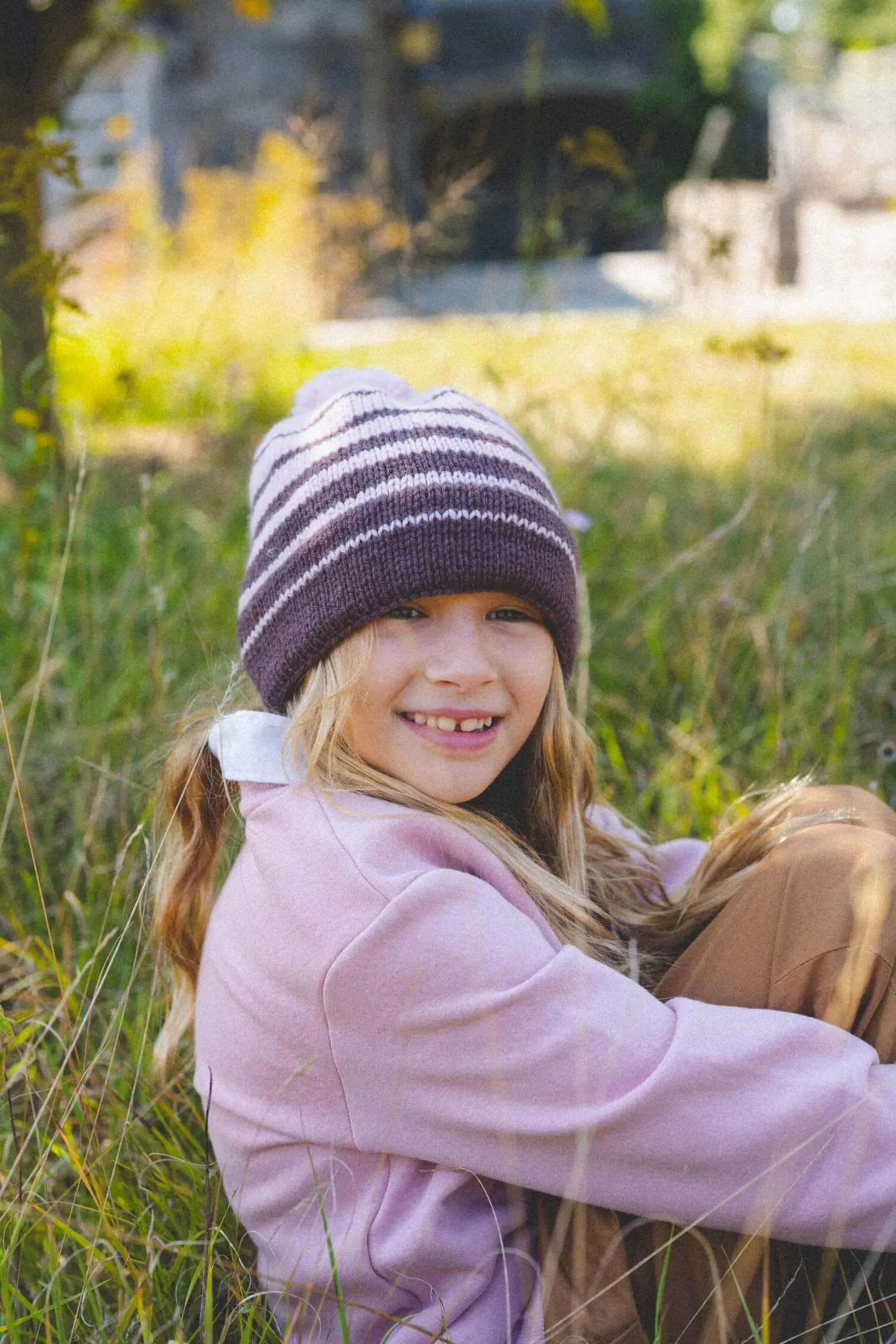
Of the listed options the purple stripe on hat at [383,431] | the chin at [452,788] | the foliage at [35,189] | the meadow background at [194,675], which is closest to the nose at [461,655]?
the chin at [452,788]

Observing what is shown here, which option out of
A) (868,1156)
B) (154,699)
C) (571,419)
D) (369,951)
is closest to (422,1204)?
(369,951)

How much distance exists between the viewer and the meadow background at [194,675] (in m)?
1.34

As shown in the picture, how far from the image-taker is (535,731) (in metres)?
1.57

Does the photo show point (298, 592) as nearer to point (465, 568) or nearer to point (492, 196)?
point (465, 568)

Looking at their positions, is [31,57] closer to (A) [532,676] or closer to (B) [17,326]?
(B) [17,326]

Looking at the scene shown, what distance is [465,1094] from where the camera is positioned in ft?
3.87

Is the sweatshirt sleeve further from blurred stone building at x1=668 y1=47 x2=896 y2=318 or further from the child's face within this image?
blurred stone building at x1=668 y1=47 x2=896 y2=318

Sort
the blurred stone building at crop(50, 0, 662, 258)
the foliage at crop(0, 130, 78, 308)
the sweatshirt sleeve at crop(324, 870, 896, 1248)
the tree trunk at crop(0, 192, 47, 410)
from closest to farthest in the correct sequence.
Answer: the sweatshirt sleeve at crop(324, 870, 896, 1248) < the foliage at crop(0, 130, 78, 308) < the tree trunk at crop(0, 192, 47, 410) < the blurred stone building at crop(50, 0, 662, 258)

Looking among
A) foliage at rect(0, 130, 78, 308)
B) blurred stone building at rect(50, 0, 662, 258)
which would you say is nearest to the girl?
foliage at rect(0, 130, 78, 308)

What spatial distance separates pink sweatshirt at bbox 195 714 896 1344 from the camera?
1139 mm

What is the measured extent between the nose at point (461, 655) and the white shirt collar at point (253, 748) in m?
0.18

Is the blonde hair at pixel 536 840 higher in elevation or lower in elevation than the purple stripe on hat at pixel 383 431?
lower

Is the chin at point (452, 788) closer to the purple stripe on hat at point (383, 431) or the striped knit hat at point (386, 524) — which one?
the striped knit hat at point (386, 524)

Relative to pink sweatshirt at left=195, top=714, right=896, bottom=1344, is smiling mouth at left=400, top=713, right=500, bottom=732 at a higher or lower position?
higher
